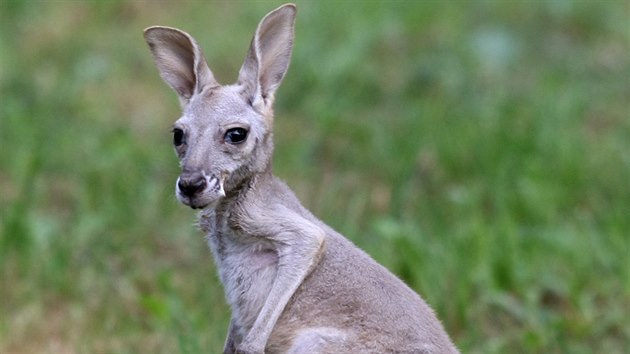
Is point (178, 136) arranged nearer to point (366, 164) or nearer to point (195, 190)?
point (195, 190)

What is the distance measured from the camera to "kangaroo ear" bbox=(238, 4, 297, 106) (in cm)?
474

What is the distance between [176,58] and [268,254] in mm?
846

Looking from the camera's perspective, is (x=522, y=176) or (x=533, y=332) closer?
(x=533, y=332)

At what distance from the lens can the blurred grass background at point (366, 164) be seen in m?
6.59

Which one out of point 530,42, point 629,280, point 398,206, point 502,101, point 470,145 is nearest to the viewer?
point 629,280

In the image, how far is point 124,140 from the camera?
8188mm

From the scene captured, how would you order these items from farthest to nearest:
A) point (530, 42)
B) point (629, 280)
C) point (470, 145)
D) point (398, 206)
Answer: point (530, 42) < point (470, 145) < point (398, 206) < point (629, 280)

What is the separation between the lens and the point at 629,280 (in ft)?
22.4

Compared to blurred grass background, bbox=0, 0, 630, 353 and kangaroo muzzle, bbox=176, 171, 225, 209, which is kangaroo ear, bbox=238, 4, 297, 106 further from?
blurred grass background, bbox=0, 0, 630, 353

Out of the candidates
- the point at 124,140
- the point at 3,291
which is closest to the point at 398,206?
the point at 124,140

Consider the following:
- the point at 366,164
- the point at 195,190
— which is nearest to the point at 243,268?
the point at 195,190

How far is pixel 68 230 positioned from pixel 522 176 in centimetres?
276

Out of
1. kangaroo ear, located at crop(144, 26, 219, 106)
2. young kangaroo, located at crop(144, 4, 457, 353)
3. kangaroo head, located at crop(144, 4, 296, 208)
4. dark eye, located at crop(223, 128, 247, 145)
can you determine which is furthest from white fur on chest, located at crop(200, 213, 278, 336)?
kangaroo ear, located at crop(144, 26, 219, 106)

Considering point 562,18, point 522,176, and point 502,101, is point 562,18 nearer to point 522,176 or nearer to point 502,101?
point 502,101
